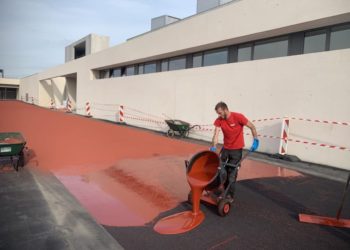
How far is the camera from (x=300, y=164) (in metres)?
8.45

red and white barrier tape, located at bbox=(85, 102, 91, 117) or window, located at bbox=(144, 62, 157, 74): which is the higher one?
window, located at bbox=(144, 62, 157, 74)

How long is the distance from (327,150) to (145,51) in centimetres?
1252

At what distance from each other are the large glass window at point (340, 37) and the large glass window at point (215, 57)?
4689 millimetres

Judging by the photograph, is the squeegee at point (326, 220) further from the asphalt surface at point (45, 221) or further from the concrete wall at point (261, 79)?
the concrete wall at point (261, 79)

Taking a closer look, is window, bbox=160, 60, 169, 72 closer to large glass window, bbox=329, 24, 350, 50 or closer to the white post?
the white post

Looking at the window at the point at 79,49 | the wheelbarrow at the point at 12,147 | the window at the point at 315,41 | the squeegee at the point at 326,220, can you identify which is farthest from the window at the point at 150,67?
the window at the point at 79,49

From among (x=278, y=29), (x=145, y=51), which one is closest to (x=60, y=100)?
(x=145, y=51)

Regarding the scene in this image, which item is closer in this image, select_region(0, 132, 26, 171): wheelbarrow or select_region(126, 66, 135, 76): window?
select_region(0, 132, 26, 171): wheelbarrow

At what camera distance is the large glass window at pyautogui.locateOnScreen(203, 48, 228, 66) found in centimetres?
1276

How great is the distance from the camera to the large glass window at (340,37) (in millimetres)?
8375

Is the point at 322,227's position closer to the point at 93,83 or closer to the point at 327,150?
the point at 327,150

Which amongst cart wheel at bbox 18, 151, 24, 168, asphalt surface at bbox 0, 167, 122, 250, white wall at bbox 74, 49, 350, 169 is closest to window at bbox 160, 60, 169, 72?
white wall at bbox 74, 49, 350, 169

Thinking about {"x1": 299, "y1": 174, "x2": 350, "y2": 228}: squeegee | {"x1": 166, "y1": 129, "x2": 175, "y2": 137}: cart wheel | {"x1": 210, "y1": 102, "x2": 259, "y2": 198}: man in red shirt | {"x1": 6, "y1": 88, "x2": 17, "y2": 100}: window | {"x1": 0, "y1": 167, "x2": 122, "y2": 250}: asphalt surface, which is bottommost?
{"x1": 0, "y1": 167, "x2": 122, "y2": 250}: asphalt surface

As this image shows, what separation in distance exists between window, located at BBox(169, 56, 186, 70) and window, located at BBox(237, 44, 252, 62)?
4074 mm
